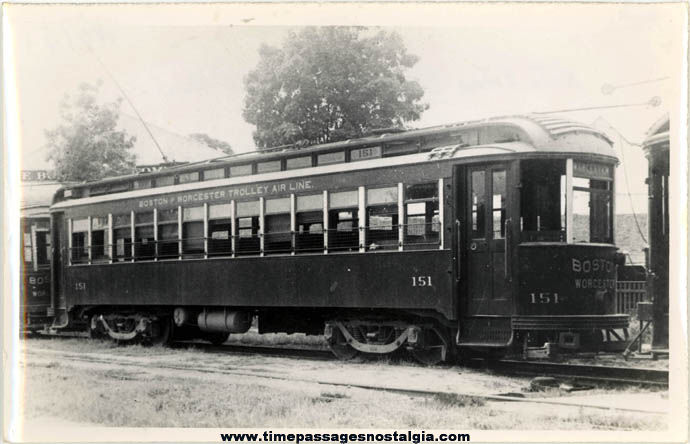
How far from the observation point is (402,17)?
9680 mm

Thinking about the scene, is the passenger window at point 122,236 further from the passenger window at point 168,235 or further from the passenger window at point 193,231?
the passenger window at point 193,231

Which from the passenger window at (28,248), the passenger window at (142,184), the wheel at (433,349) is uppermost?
the passenger window at (142,184)

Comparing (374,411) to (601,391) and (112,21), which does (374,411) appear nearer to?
(601,391)

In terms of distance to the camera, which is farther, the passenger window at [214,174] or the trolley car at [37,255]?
the trolley car at [37,255]

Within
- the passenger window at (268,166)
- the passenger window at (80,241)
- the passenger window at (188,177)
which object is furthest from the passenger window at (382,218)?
the passenger window at (80,241)

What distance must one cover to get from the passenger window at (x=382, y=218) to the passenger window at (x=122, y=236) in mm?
5884

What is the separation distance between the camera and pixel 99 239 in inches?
663

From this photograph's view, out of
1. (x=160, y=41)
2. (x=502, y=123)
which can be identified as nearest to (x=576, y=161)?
(x=502, y=123)

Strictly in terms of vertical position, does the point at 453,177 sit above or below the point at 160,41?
below

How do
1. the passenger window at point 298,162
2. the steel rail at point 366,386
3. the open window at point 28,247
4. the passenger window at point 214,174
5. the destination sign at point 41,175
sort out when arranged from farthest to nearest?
the open window at point 28,247 < the destination sign at point 41,175 < the passenger window at point 214,174 < the passenger window at point 298,162 < the steel rail at point 366,386

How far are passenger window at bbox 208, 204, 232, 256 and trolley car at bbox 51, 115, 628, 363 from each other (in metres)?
0.03

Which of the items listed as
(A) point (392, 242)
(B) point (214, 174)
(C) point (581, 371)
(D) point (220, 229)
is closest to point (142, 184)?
(B) point (214, 174)

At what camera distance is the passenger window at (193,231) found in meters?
14.9

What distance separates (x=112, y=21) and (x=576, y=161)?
6341 millimetres
